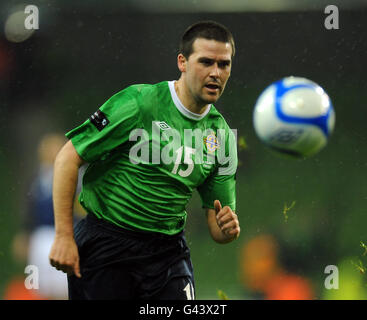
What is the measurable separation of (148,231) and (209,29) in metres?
1.10

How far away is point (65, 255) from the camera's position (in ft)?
8.58

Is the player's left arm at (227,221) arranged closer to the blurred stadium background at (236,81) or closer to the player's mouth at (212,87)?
the player's mouth at (212,87)

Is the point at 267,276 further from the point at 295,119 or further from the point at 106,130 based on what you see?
the point at 106,130

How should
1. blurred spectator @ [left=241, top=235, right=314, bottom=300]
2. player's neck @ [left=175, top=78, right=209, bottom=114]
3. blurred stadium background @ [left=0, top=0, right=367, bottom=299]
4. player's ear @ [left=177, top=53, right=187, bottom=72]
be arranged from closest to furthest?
1. player's neck @ [left=175, top=78, right=209, bottom=114]
2. player's ear @ [left=177, top=53, right=187, bottom=72]
3. blurred spectator @ [left=241, top=235, right=314, bottom=300]
4. blurred stadium background @ [left=0, top=0, right=367, bottom=299]

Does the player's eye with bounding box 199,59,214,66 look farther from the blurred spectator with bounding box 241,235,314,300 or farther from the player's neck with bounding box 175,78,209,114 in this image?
the blurred spectator with bounding box 241,235,314,300

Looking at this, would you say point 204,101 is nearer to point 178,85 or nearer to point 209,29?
point 178,85

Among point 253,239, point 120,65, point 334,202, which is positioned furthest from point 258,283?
point 120,65

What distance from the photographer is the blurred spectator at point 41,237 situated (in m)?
5.16

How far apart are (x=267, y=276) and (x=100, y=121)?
10.8 ft

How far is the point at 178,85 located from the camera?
304 centimetres

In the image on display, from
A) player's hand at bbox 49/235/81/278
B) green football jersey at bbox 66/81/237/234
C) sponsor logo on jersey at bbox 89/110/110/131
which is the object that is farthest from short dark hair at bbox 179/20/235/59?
player's hand at bbox 49/235/81/278

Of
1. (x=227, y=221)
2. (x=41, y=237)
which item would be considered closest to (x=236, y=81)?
(x=41, y=237)

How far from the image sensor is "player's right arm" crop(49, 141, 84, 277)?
2.62 metres

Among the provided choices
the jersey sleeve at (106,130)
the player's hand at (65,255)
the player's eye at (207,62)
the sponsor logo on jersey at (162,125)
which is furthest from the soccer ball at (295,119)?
the player's hand at (65,255)
